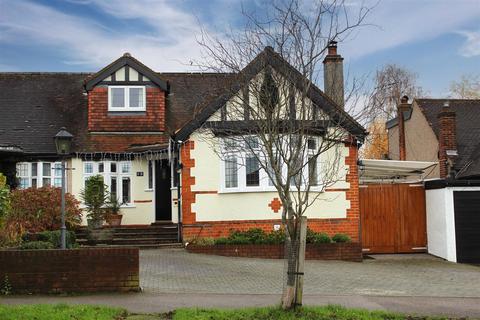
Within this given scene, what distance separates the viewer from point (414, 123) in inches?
1044

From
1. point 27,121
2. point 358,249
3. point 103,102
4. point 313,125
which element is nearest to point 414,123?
point 358,249

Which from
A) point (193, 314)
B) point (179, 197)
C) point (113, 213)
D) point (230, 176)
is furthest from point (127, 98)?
point (193, 314)

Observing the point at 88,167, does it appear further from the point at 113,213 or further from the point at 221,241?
the point at 221,241

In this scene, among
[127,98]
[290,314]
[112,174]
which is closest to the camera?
[290,314]

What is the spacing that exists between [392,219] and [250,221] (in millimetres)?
4930

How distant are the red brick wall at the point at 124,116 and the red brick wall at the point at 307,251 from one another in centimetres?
806

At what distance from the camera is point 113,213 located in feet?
67.8

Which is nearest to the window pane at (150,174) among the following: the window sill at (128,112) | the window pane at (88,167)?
the window pane at (88,167)

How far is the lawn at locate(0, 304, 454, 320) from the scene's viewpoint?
26.7ft

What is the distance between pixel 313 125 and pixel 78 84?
61.8 ft

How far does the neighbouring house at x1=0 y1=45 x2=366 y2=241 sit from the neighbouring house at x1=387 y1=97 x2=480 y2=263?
2580 millimetres

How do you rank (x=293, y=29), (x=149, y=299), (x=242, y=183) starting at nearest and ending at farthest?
(x=293, y=29) < (x=149, y=299) < (x=242, y=183)

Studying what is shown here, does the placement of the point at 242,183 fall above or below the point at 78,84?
below

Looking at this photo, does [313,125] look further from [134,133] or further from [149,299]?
[134,133]
